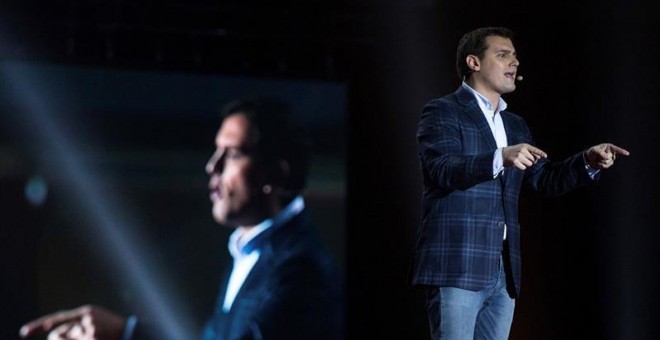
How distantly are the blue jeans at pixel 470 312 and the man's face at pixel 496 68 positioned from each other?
1.53ft

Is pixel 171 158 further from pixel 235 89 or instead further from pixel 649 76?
pixel 649 76

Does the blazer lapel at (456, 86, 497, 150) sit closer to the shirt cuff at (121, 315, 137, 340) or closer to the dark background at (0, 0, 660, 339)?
the dark background at (0, 0, 660, 339)

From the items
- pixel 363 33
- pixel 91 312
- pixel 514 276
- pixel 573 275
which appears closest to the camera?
pixel 514 276

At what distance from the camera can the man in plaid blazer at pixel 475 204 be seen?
7.18 feet

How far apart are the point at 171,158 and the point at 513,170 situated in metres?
2.45

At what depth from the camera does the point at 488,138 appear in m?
2.29

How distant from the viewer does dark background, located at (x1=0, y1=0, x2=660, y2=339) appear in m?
3.33

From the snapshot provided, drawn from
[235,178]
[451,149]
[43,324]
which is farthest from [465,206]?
[43,324]

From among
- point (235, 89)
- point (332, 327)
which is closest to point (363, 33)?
point (235, 89)

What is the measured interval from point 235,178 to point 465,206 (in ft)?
7.60

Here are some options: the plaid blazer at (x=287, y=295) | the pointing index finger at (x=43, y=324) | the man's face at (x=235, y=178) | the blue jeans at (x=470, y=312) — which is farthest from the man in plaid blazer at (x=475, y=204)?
the pointing index finger at (x=43, y=324)

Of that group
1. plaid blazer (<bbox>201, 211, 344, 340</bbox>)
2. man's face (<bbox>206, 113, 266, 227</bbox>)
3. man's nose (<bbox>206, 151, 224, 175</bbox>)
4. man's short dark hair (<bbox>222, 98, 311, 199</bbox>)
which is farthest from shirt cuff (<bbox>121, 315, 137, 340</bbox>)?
man's short dark hair (<bbox>222, 98, 311, 199</bbox>)

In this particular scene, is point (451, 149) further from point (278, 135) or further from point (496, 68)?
point (278, 135)

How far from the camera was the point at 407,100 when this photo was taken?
4578mm
